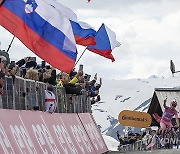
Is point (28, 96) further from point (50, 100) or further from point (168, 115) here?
point (168, 115)

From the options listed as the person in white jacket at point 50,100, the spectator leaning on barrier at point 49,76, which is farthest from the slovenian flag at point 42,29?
the spectator leaning on barrier at point 49,76

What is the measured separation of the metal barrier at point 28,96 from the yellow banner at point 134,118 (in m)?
11.3

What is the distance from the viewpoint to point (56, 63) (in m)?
14.0

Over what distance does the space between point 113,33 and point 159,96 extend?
14.5m

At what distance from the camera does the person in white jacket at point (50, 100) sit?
50.8ft

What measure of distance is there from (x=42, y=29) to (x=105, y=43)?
7.70 meters

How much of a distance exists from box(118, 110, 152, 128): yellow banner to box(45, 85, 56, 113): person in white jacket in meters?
14.6

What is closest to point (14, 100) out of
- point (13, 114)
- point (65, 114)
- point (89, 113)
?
point (13, 114)

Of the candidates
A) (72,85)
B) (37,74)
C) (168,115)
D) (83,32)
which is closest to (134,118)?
(168,115)

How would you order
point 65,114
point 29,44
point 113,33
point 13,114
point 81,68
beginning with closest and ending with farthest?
point 13,114
point 29,44
point 65,114
point 81,68
point 113,33

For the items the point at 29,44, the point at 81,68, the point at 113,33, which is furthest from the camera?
the point at 113,33

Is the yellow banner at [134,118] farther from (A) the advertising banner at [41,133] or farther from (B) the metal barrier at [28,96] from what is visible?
(A) the advertising banner at [41,133]

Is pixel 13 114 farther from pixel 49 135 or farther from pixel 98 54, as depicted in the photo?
pixel 98 54

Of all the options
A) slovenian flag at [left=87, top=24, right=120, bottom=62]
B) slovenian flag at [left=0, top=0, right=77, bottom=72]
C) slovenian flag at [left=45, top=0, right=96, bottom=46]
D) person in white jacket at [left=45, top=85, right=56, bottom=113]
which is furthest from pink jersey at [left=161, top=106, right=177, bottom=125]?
slovenian flag at [left=0, top=0, right=77, bottom=72]
